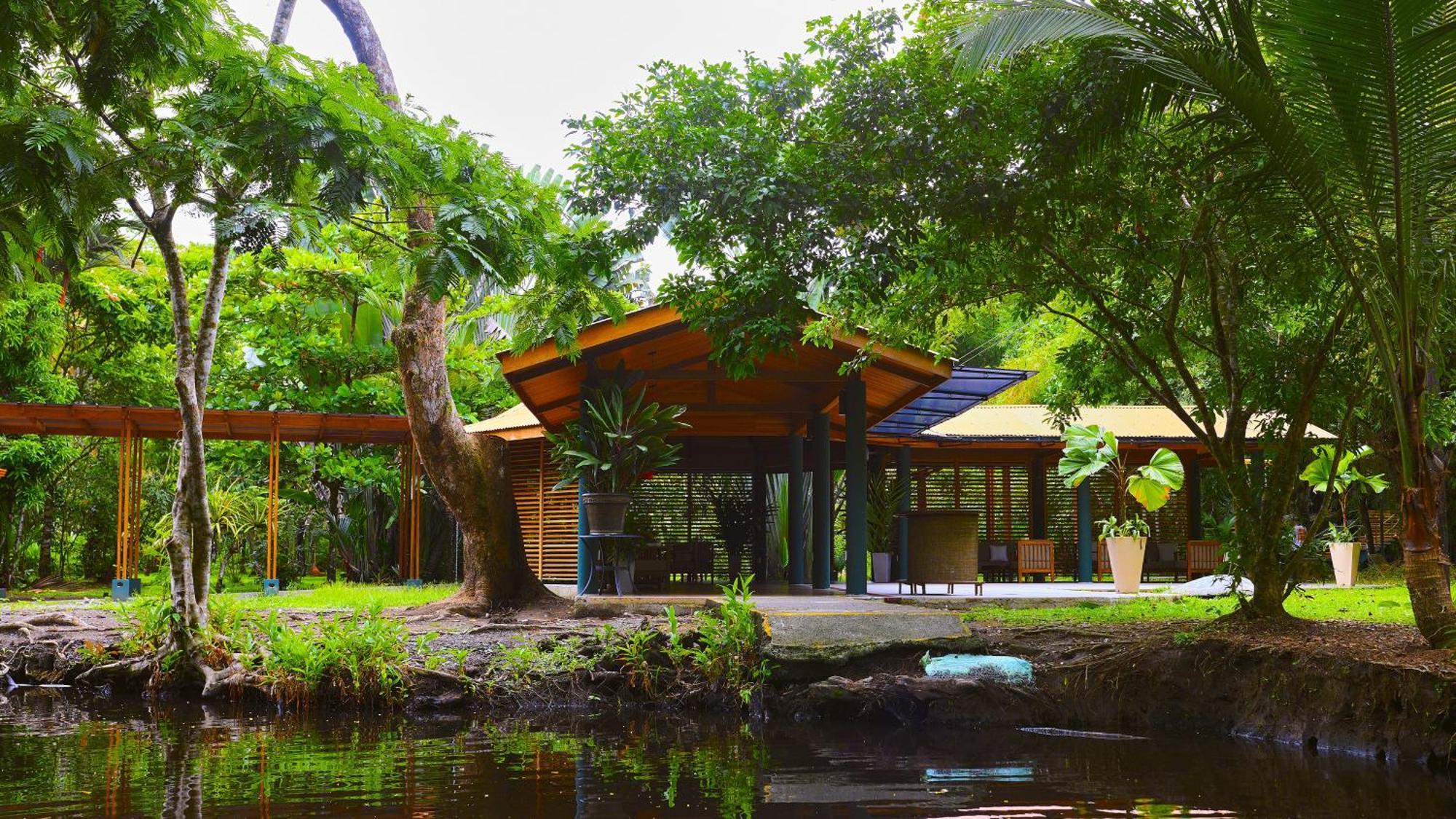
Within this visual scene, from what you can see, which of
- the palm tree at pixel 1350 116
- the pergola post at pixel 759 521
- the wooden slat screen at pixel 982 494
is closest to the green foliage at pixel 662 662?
the palm tree at pixel 1350 116

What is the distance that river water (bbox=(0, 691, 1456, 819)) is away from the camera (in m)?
4.85

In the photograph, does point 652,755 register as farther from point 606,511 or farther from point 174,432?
point 174,432

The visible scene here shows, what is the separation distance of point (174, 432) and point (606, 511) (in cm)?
824

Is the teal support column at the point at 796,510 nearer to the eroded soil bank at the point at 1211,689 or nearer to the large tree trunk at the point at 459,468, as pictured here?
the large tree trunk at the point at 459,468

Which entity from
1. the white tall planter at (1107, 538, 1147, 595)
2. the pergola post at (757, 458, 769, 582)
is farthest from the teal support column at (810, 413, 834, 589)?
the white tall planter at (1107, 538, 1147, 595)

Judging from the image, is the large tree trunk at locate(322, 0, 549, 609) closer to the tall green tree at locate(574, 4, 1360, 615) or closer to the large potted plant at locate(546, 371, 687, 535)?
the large potted plant at locate(546, 371, 687, 535)

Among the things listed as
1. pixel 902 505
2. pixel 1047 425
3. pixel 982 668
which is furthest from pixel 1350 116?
pixel 1047 425

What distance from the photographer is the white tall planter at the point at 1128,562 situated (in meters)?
13.6

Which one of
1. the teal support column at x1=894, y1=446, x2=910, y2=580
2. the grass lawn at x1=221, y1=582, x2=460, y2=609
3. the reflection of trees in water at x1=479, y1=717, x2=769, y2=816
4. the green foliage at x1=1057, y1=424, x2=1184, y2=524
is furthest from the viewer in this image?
the teal support column at x1=894, y1=446, x2=910, y2=580

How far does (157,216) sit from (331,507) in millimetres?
11494

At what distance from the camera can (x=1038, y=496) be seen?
1875 cm

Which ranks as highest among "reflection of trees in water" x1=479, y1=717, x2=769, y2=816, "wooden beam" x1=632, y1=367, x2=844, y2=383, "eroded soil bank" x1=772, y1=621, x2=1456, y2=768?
"wooden beam" x1=632, y1=367, x2=844, y2=383

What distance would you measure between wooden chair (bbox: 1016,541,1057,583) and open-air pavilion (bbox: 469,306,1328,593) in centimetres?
9

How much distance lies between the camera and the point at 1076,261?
26.1ft
